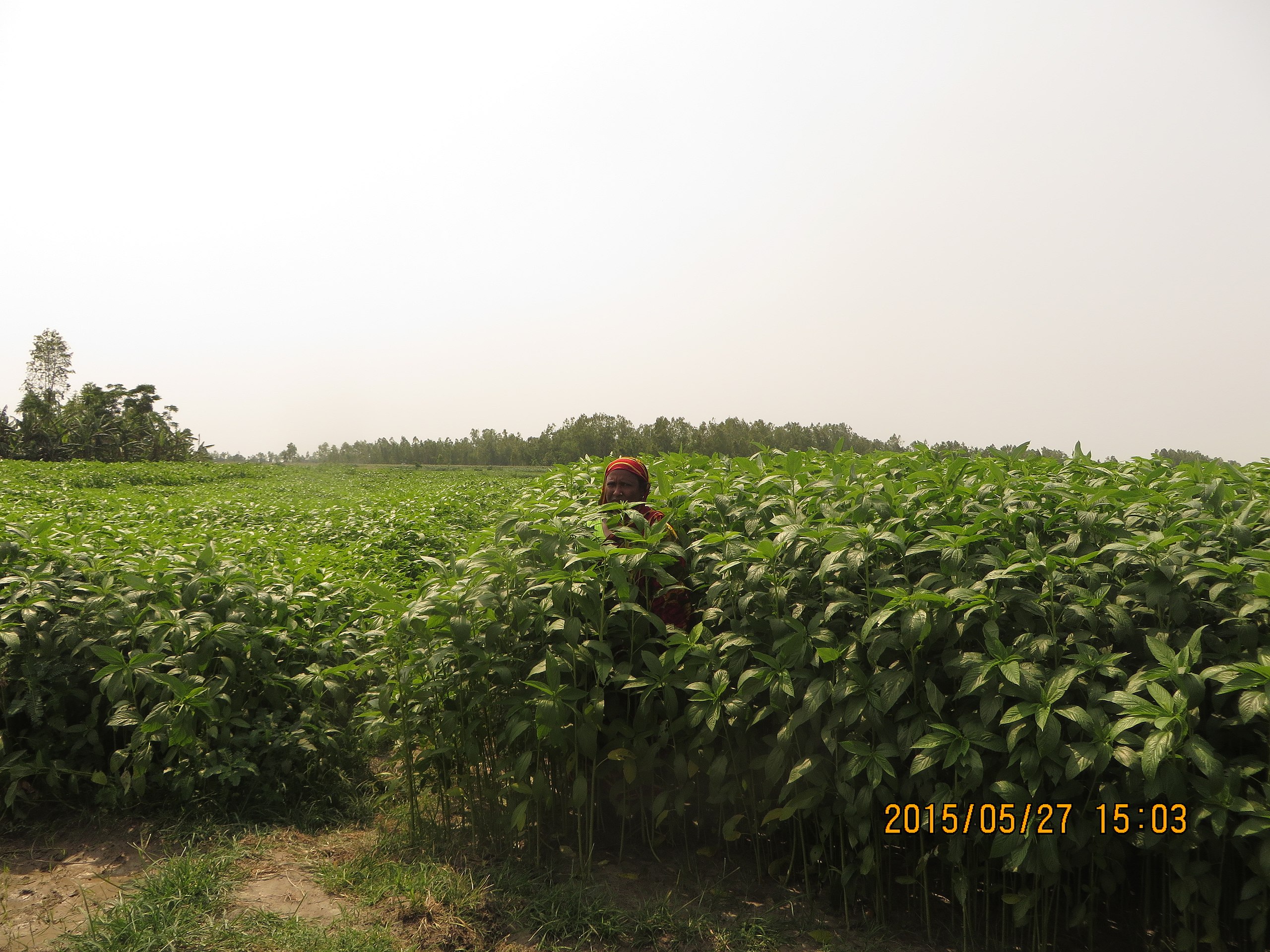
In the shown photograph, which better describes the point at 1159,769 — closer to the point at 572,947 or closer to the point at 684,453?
the point at 572,947

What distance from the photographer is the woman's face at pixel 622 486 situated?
12.5 ft

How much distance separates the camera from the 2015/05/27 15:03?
2.28 meters

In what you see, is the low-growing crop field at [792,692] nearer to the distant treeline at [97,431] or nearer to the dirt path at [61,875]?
the dirt path at [61,875]

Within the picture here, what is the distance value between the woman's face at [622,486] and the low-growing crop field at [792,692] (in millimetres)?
192

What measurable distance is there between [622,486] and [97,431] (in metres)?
48.1

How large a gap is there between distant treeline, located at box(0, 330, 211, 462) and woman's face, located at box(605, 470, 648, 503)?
3875 cm

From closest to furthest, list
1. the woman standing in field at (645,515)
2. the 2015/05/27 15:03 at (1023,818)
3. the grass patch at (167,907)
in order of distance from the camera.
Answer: the 2015/05/27 15:03 at (1023,818) → the grass patch at (167,907) → the woman standing in field at (645,515)

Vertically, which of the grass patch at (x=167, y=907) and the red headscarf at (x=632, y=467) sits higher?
the red headscarf at (x=632, y=467)

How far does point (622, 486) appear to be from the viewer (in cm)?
380

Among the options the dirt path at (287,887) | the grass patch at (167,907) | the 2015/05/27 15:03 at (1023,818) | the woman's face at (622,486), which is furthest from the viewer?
the woman's face at (622,486)

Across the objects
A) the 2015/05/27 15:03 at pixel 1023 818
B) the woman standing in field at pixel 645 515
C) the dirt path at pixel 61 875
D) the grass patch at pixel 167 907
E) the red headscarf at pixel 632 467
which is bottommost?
the dirt path at pixel 61 875

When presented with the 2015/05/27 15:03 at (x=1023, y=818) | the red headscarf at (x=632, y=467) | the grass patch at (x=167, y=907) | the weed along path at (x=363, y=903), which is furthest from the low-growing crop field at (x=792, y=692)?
the grass patch at (x=167, y=907)

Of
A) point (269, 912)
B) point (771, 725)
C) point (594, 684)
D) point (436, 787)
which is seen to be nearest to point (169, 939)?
point (269, 912)

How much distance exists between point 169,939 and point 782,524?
8.50 feet
